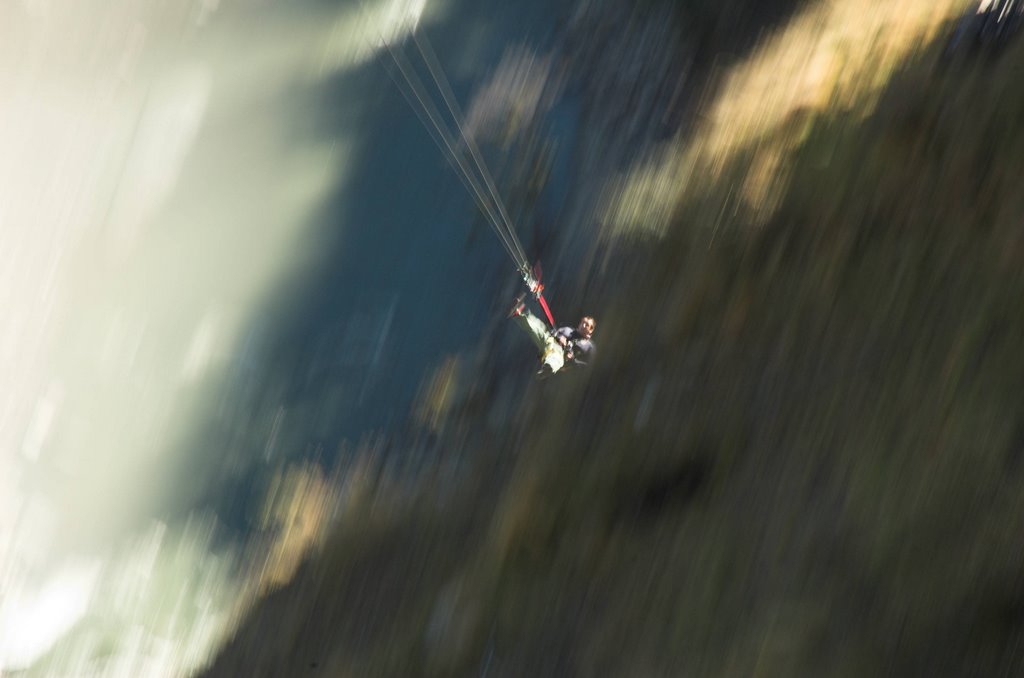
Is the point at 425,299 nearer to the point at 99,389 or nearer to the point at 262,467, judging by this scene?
the point at 262,467

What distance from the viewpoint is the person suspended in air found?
10.1 meters

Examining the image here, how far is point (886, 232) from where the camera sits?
8680 millimetres

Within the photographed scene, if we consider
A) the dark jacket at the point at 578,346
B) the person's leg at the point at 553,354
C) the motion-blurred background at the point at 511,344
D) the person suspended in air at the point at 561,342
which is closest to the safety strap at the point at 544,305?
the motion-blurred background at the point at 511,344

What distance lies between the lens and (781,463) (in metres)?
8.28

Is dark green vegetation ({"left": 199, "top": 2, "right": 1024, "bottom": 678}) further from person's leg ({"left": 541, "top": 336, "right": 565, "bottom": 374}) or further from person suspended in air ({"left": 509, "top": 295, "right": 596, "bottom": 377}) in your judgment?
person's leg ({"left": 541, "top": 336, "right": 565, "bottom": 374})

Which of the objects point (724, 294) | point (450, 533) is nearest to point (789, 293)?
point (724, 294)

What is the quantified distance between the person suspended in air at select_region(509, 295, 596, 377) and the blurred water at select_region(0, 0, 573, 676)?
1.51 m

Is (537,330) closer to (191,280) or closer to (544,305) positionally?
(544,305)

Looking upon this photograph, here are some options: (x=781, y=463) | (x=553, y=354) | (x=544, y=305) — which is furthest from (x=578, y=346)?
(x=781, y=463)

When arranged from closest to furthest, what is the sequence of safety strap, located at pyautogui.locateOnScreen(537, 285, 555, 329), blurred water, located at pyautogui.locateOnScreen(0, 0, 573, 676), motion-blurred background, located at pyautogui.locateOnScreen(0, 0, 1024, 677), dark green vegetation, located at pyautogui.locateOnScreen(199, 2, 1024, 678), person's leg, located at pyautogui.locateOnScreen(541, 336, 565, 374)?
1. dark green vegetation, located at pyautogui.locateOnScreen(199, 2, 1024, 678)
2. motion-blurred background, located at pyautogui.locateOnScreen(0, 0, 1024, 677)
3. person's leg, located at pyautogui.locateOnScreen(541, 336, 565, 374)
4. safety strap, located at pyautogui.locateOnScreen(537, 285, 555, 329)
5. blurred water, located at pyautogui.locateOnScreen(0, 0, 573, 676)

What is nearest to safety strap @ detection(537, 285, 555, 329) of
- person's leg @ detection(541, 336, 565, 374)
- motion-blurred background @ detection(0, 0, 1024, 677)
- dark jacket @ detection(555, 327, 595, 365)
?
motion-blurred background @ detection(0, 0, 1024, 677)

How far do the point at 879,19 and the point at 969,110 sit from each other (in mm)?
1751

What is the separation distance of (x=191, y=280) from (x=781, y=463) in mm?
7979

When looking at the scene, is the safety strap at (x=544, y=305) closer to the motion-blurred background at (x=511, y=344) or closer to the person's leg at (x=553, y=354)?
the motion-blurred background at (x=511, y=344)
